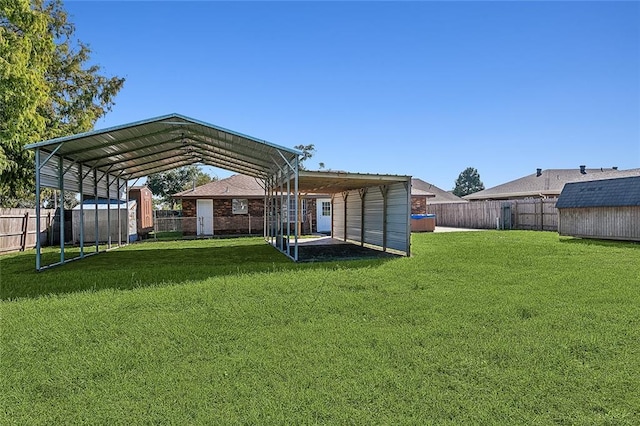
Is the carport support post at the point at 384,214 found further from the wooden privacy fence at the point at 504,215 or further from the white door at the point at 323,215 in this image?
the wooden privacy fence at the point at 504,215

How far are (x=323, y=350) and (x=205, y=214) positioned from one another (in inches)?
710

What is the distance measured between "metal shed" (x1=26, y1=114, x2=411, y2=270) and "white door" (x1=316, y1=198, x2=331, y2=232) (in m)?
6.33

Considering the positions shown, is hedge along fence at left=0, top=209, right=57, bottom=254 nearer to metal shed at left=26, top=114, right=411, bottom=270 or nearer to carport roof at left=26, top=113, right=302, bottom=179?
metal shed at left=26, top=114, right=411, bottom=270

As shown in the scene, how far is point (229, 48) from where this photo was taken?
489 inches

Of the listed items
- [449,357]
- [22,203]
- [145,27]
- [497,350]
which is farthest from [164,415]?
[22,203]

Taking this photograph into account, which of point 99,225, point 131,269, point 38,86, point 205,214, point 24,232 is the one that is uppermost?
point 38,86

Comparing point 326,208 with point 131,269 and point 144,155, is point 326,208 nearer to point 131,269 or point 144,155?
point 144,155

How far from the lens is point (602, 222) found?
15.2 m

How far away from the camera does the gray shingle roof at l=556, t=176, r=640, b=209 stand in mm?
14336

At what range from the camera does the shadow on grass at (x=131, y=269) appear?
6.95 metres

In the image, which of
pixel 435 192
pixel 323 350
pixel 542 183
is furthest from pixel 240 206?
pixel 435 192

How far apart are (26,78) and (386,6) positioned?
10.7 metres

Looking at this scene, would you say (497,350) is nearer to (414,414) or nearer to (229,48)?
(414,414)

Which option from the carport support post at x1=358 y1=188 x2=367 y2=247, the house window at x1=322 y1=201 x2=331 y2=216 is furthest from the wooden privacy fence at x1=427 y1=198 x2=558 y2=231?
the carport support post at x1=358 y1=188 x2=367 y2=247
